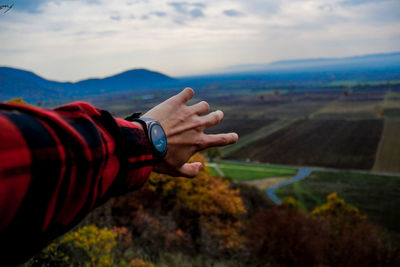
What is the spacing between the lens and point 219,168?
5072 centimetres

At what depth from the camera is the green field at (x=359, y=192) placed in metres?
31.8

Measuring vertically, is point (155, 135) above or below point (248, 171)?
above

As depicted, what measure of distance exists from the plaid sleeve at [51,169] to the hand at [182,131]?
2.08 feet

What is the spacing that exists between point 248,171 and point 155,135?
48.4m

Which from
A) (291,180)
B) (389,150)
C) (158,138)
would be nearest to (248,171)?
(291,180)

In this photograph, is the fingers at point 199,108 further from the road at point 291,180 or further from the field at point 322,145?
the field at point 322,145

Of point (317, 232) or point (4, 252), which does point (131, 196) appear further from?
point (4, 252)

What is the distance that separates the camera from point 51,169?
3.36ft

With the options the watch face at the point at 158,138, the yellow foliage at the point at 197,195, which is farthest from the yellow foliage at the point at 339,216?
the watch face at the point at 158,138

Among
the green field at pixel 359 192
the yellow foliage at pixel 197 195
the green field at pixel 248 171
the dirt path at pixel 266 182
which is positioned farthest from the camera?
the green field at pixel 248 171

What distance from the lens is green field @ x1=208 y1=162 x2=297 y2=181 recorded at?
152 ft

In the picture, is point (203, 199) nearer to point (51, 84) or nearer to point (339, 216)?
point (51, 84)

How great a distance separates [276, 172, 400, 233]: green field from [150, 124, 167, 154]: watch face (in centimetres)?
3342

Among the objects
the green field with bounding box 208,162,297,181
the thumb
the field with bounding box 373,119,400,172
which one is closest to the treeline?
the thumb
